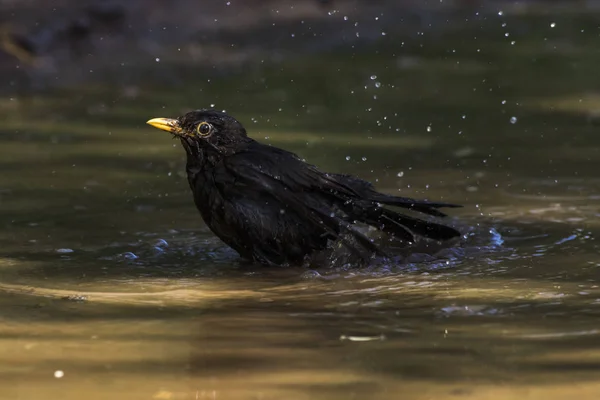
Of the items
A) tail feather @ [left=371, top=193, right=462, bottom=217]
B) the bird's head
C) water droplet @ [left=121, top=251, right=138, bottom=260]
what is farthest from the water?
the bird's head

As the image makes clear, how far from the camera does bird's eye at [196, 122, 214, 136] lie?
6805 mm

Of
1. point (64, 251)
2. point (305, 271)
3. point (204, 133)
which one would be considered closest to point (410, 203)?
point (305, 271)

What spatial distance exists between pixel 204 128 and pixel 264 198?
489 mm

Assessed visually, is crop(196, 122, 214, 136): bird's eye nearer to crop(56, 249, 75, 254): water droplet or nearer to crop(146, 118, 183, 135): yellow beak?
crop(146, 118, 183, 135): yellow beak

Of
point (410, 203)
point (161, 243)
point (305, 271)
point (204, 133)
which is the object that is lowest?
point (305, 271)

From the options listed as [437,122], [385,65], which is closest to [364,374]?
[437,122]

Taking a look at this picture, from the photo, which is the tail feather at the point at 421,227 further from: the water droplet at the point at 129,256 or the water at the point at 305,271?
the water droplet at the point at 129,256

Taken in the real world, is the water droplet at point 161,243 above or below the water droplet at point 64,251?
above

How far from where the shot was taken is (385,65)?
1521 cm

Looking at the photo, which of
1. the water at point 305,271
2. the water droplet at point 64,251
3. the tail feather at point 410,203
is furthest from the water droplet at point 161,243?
the tail feather at point 410,203

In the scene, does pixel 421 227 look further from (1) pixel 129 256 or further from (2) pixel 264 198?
(1) pixel 129 256

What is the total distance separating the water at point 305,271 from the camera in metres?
4.69

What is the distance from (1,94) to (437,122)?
4.23 metres

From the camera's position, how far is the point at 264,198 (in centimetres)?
670
